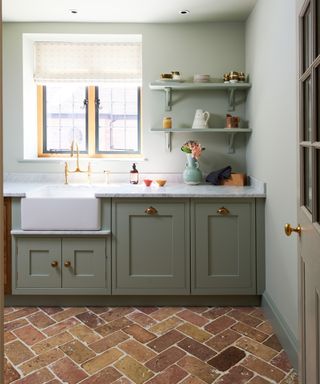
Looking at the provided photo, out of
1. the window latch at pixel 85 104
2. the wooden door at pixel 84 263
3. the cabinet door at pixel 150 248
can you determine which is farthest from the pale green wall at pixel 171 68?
the wooden door at pixel 84 263

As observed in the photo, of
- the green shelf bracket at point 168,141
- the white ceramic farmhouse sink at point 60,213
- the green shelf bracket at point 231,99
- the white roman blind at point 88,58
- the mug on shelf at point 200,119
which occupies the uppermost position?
the white roman blind at point 88,58

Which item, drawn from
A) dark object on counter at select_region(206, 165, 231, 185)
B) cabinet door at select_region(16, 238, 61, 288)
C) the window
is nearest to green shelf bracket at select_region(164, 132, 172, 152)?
the window

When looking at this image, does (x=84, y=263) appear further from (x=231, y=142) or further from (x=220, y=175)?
(x=231, y=142)

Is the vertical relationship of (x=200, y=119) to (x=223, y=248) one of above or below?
above

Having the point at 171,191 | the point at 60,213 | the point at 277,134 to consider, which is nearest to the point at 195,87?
the point at 171,191

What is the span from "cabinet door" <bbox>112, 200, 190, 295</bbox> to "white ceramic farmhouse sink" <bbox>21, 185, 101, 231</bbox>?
0.17m

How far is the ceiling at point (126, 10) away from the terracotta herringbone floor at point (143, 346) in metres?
2.36

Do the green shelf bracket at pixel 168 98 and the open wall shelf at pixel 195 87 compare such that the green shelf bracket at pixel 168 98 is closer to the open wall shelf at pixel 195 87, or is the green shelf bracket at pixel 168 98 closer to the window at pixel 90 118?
the open wall shelf at pixel 195 87

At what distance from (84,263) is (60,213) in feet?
1.35

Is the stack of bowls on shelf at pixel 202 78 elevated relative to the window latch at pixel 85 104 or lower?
elevated

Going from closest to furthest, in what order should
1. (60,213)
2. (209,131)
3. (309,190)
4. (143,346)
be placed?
1. (309,190)
2. (143,346)
3. (60,213)
4. (209,131)

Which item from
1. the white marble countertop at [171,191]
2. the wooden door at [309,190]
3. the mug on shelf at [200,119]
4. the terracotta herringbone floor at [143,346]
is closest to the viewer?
the wooden door at [309,190]

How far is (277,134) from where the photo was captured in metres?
2.50

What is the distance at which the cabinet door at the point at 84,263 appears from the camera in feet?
9.66
